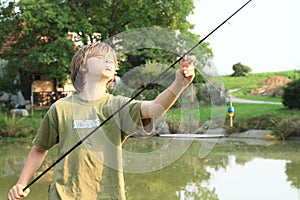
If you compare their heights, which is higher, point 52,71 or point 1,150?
point 52,71

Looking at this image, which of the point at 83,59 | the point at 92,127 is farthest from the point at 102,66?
the point at 92,127

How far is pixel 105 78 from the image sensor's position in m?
1.67

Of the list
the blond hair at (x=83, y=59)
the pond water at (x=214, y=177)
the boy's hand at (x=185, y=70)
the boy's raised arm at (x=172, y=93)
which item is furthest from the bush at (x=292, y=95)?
the boy's hand at (x=185, y=70)

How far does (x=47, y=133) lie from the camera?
1733mm

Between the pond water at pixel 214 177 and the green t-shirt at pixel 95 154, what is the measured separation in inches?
70.9

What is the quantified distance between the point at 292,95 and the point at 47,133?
1044 cm

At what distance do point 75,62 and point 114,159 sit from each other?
1.25 feet

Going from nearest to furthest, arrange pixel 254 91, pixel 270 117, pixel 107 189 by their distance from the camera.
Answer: pixel 107 189 → pixel 270 117 → pixel 254 91

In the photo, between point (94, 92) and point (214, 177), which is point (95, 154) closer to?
point (94, 92)

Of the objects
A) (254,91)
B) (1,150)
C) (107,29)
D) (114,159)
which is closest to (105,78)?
(114,159)

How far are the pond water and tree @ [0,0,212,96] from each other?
5.05 meters

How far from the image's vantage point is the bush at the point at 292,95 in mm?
11328

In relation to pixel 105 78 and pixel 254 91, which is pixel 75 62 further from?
pixel 254 91

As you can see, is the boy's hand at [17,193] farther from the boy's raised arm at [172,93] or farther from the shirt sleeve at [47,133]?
the boy's raised arm at [172,93]
